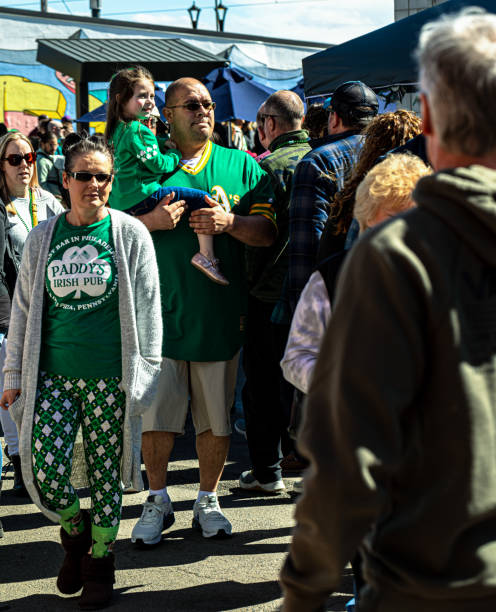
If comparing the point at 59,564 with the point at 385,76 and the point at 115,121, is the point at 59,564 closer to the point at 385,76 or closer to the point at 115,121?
the point at 115,121

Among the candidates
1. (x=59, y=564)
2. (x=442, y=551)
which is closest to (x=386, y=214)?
(x=442, y=551)

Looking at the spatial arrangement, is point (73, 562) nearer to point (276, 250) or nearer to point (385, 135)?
point (276, 250)

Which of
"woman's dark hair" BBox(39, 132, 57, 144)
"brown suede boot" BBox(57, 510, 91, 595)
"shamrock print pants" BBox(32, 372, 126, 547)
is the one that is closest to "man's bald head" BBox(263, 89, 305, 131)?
"shamrock print pants" BBox(32, 372, 126, 547)

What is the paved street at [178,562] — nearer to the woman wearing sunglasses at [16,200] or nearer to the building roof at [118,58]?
the woman wearing sunglasses at [16,200]

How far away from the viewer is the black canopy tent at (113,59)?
10.1 meters

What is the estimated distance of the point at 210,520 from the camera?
181 inches

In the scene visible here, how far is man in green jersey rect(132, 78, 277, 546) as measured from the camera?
15.2ft

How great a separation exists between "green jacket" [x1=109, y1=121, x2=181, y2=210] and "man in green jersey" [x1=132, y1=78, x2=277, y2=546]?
0.11 meters

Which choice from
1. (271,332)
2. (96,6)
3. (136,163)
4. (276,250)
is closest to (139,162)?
(136,163)

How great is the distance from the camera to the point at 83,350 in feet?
12.6

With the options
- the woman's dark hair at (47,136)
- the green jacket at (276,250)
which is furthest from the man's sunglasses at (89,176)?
the woman's dark hair at (47,136)

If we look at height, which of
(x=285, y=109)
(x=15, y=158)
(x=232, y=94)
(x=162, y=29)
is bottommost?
(x=15, y=158)

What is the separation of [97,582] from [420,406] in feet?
9.00

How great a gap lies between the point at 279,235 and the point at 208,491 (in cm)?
158
